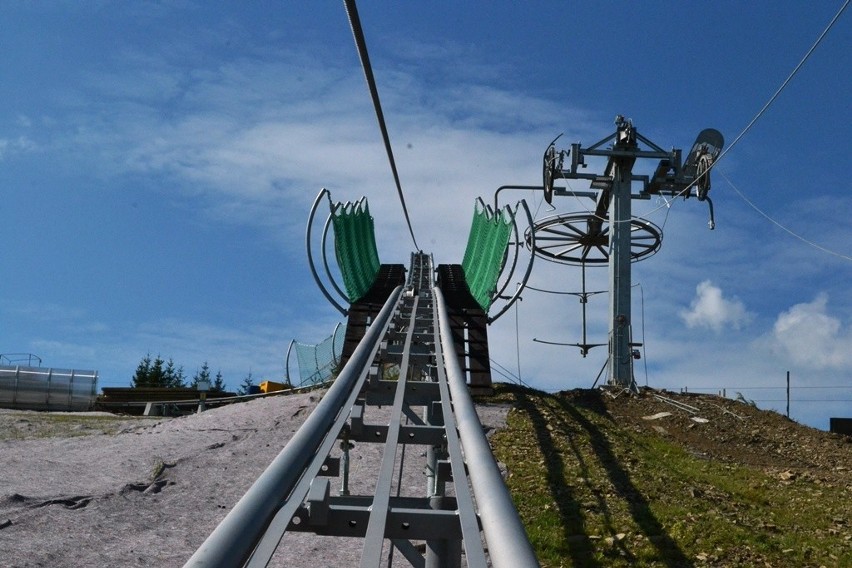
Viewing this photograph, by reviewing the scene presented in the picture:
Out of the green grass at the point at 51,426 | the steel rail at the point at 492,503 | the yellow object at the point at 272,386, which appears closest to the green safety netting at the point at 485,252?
the green grass at the point at 51,426

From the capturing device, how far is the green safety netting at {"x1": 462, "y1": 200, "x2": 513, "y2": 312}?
16.2m

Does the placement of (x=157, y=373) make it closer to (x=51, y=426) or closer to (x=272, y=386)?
(x=272, y=386)

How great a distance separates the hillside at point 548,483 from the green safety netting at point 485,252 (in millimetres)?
2216

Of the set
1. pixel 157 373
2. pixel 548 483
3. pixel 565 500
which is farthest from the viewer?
pixel 157 373

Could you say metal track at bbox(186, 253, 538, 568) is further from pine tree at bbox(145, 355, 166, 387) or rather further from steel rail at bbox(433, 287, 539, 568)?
pine tree at bbox(145, 355, 166, 387)

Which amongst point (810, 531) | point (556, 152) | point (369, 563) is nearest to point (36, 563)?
point (369, 563)

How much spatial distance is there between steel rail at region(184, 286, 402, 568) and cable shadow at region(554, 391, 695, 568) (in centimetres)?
372

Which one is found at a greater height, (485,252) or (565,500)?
(485,252)

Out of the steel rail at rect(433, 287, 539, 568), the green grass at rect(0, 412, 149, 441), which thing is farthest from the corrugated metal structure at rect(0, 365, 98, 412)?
the steel rail at rect(433, 287, 539, 568)

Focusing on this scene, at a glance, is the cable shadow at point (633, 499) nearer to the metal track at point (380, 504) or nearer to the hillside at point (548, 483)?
the hillside at point (548, 483)

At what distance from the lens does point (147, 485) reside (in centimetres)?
954

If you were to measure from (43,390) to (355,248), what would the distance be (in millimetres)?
10568

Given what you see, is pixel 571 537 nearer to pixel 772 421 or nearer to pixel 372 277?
pixel 772 421

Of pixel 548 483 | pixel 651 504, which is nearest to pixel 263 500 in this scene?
pixel 651 504
